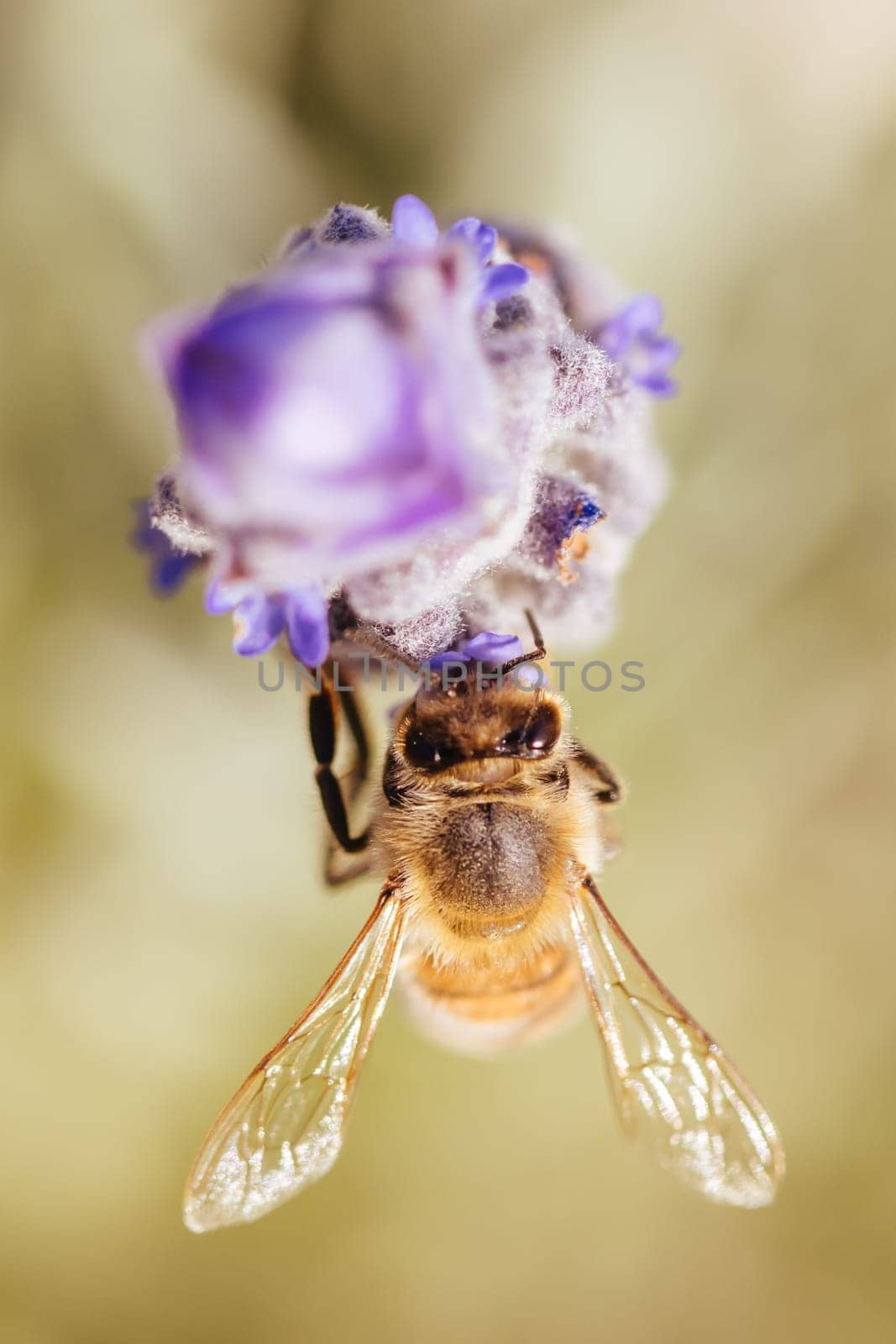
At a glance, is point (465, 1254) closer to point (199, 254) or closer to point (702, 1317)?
point (702, 1317)

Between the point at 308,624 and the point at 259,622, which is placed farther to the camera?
the point at 259,622

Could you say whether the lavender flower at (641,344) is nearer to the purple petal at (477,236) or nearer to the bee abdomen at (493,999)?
the purple petal at (477,236)

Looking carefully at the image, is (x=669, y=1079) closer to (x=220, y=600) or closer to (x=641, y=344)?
(x=220, y=600)

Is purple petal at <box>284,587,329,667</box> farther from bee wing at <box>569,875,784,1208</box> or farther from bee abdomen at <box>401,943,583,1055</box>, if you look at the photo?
bee abdomen at <box>401,943,583,1055</box>

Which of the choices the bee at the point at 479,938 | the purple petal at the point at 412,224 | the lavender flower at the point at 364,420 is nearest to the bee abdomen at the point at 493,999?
→ the bee at the point at 479,938

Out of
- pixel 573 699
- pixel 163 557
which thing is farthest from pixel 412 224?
pixel 573 699

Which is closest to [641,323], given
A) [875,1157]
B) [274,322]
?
[274,322]
